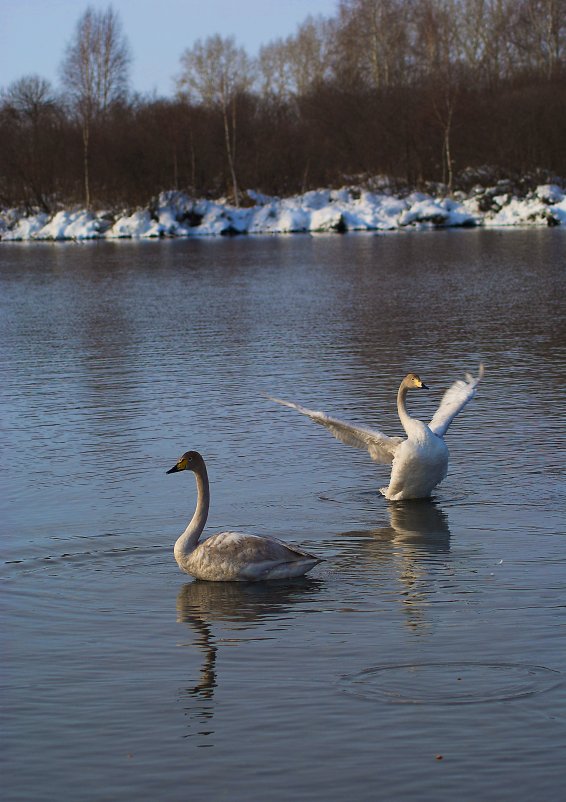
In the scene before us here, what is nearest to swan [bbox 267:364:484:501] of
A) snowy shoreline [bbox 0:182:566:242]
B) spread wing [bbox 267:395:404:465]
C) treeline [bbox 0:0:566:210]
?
spread wing [bbox 267:395:404:465]

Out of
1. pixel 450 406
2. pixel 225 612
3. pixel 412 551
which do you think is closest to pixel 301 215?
pixel 450 406

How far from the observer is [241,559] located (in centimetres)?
820

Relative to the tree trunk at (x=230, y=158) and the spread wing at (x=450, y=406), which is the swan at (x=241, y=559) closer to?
the spread wing at (x=450, y=406)

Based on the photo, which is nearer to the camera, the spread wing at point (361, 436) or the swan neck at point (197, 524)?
the swan neck at point (197, 524)

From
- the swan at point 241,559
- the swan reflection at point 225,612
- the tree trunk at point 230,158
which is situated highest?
the tree trunk at point 230,158

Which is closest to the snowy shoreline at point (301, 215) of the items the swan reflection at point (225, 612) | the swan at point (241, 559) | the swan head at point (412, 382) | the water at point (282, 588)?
the water at point (282, 588)

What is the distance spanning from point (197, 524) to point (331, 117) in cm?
6554

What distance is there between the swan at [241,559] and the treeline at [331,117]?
59.5 meters

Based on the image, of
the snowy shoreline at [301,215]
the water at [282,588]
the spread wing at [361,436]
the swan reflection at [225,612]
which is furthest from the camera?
the snowy shoreline at [301,215]

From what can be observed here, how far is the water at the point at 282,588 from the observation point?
5.66 metres

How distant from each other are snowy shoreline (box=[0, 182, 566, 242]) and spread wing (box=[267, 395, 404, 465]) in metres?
48.6

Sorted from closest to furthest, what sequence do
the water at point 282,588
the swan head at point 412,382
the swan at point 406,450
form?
the water at point 282,588, the swan at point 406,450, the swan head at point 412,382

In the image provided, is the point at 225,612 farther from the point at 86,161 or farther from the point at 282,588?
the point at 86,161

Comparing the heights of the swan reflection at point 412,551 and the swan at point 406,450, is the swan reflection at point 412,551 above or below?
below
